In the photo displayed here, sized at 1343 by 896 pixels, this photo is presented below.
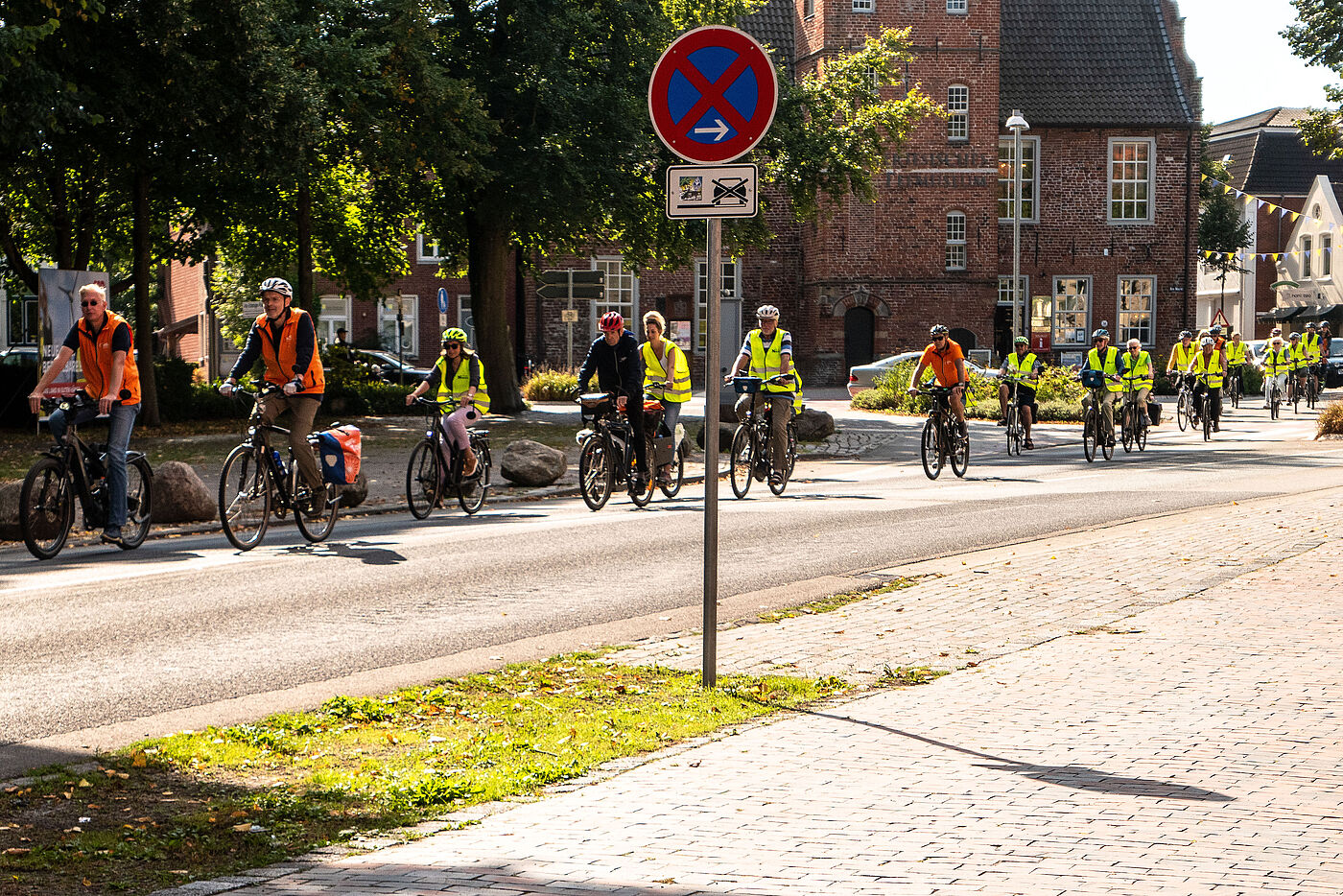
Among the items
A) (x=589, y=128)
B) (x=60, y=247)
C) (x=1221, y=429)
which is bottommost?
(x=1221, y=429)

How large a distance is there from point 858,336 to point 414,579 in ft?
145

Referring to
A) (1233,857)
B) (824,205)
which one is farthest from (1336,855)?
(824,205)

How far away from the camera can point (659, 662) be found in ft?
25.1

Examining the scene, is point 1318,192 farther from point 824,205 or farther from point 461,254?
point 461,254

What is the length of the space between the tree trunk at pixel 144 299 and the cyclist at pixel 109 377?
14.7 meters

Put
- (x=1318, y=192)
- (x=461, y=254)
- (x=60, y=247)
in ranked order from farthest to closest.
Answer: (x=1318, y=192) < (x=461, y=254) < (x=60, y=247)

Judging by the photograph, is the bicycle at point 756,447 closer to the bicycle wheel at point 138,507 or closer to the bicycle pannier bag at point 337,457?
the bicycle pannier bag at point 337,457

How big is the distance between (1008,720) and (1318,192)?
80286 millimetres

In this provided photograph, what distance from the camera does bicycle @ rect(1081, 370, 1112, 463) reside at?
24531mm

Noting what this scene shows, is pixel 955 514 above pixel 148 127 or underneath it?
underneath

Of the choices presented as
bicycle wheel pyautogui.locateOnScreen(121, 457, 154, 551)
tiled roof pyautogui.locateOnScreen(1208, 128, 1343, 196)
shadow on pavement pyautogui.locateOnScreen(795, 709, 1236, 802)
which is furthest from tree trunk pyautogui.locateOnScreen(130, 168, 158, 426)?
tiled roof pyautogui.locateOnScreen(1208, 128, 1343, 196)

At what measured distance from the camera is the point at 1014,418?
25750 mm

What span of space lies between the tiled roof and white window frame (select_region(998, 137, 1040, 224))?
34254mm

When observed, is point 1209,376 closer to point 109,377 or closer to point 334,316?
point 109,377
